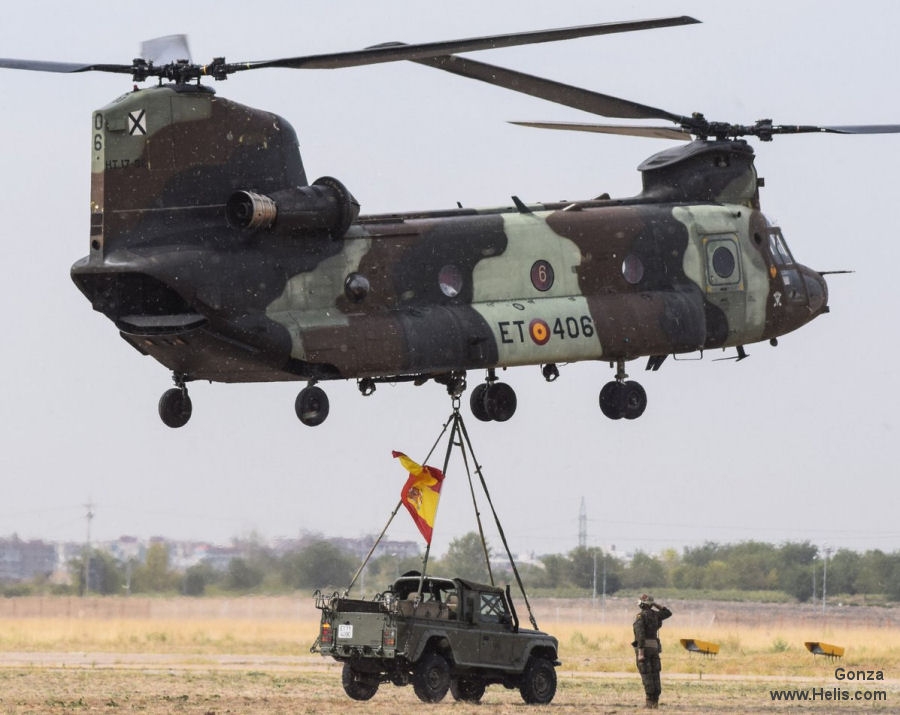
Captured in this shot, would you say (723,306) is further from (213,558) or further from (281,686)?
(213,558)

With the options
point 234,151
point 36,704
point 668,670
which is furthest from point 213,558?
point 234,151

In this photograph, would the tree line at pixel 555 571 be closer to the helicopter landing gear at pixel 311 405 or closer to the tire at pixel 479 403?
the tire at pixel 479 403

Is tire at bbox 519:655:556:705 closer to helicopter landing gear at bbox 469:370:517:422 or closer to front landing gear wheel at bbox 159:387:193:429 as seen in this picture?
helicopter landing gear at bbox 469:370:517:422

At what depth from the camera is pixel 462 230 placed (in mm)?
26000

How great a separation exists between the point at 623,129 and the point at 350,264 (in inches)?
268

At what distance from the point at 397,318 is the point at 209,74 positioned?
382 centimetres

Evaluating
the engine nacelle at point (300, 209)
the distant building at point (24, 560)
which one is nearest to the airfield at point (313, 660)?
the distant building at point (24, 560)

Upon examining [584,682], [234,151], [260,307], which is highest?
[234,151]

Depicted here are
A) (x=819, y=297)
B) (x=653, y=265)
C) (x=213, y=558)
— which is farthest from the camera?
(x=213, y=558)

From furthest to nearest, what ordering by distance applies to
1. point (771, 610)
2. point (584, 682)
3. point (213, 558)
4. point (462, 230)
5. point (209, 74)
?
point (771, 610) → point (213, 558) → point (584, 682) → point (462, 230) → point (209, 74)

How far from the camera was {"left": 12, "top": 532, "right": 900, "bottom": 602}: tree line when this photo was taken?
48.0m

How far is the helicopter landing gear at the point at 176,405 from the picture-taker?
24.3 m

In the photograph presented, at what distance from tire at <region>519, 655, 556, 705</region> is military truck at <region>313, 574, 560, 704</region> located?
1 cm

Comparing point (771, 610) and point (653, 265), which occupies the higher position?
point (653, 265)
